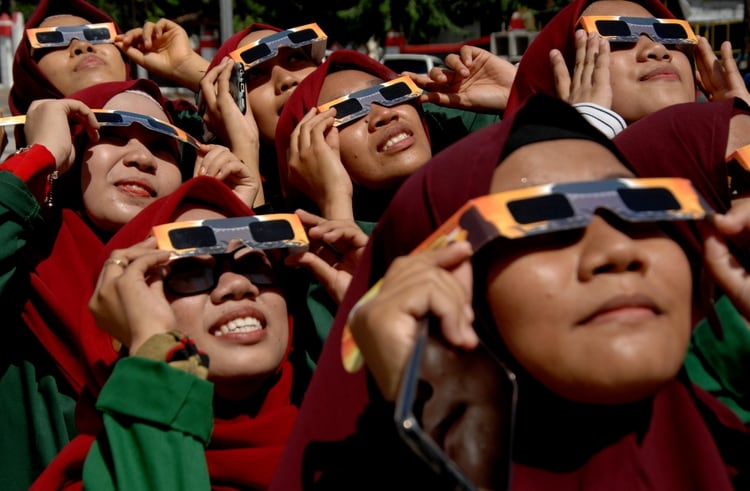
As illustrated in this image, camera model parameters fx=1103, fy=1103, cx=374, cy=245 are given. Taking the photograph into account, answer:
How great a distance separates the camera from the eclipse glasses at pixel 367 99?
4145 mm

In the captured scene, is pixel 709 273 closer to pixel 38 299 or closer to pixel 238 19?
pixel 38 299

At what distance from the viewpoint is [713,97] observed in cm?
413

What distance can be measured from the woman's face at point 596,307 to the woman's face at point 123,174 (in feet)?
7.07

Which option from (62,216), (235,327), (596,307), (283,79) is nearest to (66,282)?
(62,216)

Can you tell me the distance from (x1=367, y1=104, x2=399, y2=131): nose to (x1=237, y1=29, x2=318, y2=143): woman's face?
0.73 meters

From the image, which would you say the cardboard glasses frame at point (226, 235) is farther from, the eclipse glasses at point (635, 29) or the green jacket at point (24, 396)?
the eclipse glasses at point (635, 29)

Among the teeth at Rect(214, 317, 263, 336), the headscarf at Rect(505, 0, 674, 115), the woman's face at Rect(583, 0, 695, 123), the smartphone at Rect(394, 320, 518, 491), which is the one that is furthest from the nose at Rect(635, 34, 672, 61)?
the smartphone at Rect(394, 320, 518, 491)

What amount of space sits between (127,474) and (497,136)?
1.20m

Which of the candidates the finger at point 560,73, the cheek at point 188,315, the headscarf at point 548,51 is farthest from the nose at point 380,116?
the cheek at point 188,315

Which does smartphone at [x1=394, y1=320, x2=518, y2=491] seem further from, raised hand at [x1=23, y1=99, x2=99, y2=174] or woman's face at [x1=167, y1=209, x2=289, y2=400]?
raised hand at [x1=23, y1=99, x2=99, y2=174]

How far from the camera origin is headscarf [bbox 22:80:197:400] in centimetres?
361

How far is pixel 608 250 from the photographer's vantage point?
191 cm

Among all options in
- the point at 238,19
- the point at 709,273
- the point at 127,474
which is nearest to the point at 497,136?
the point at 709,273

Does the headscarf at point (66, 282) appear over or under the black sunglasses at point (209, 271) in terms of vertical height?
under
